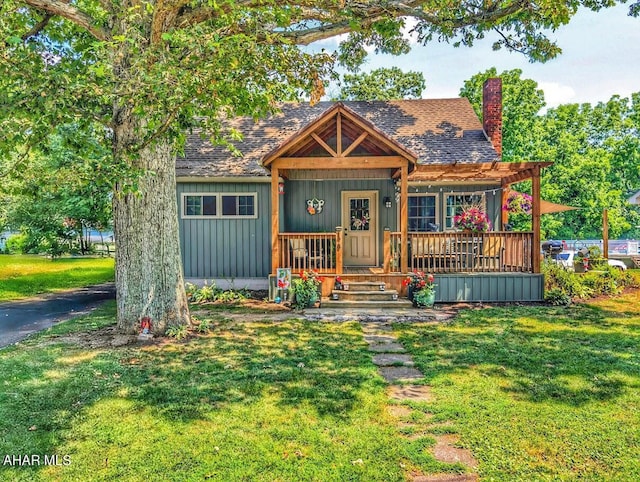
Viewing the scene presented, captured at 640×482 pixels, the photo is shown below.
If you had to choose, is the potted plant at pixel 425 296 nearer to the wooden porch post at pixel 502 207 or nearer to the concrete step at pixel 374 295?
the concrete step at pixel 374 295

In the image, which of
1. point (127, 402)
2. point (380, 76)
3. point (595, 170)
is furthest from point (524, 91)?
point (127, 402)

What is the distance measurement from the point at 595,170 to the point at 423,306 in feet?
70.9

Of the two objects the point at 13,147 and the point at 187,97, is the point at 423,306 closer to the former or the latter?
the point at 187,97

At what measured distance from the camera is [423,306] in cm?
929

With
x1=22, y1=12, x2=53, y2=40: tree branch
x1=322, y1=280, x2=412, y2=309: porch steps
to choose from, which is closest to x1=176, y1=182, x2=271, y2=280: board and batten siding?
x1=322, y1=280, x2=412, y2=309: porch steps

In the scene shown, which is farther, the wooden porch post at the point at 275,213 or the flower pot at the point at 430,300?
the wooden porch post at the point at 275,213

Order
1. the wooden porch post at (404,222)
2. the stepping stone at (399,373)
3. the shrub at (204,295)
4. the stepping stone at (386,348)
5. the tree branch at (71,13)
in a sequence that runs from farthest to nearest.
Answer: the shrub at (204,295)
the wooden porch post at (404,222)
the tree branch at (71,13)
the stepping stone at (386,348)
the stepping stone at (399,373)

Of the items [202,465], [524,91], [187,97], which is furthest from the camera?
[524,91]

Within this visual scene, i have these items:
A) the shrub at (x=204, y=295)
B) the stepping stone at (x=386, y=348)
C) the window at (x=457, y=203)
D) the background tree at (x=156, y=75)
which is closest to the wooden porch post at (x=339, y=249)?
the background tree at (x=156, y=75)

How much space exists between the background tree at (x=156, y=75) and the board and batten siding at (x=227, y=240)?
390 centimetres

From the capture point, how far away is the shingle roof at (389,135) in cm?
1162

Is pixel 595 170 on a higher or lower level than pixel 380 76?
lower

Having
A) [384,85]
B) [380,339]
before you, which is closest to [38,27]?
[380,339]

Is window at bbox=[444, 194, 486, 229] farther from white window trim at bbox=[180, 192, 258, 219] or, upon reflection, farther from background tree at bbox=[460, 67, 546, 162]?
background tree at bbox=[460, 67, 546, 162]
